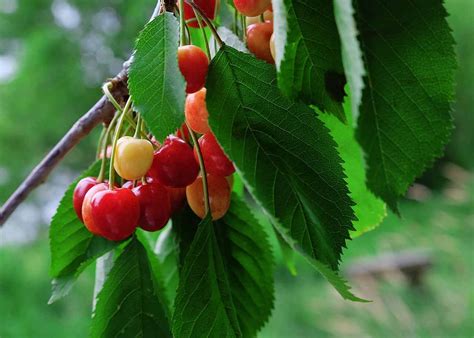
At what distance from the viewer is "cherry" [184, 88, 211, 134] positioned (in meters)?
0.30

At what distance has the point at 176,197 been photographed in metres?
0.38

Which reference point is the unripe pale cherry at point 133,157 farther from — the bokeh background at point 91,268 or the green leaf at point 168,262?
the bokeh background at point 91,268

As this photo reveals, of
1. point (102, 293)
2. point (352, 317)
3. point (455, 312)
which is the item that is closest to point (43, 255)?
point (352, 317)

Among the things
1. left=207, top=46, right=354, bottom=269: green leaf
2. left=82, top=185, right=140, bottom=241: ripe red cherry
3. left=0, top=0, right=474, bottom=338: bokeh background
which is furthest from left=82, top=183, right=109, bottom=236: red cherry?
left=0, top=0, right=474, bottom=338: bokeh background

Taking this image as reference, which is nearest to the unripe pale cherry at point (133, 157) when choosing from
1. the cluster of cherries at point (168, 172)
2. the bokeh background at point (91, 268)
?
the cluster of cherries at point (168, 172)

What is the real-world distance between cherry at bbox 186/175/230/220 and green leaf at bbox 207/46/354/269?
69mm

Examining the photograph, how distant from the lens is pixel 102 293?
375mm

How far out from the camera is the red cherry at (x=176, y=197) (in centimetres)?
37

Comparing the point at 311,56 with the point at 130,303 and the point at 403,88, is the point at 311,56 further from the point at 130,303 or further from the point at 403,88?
the point at 130,303

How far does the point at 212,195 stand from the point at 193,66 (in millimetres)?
81

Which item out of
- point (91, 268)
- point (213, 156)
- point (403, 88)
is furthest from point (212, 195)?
point (91, 268)

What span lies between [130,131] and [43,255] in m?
3.20

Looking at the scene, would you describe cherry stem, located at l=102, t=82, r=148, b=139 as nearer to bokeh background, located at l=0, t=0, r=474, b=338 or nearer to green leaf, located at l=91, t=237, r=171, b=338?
green leaf, located at l=91, t=237, r=171, b=338

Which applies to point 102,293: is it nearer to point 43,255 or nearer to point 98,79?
point 43,255
